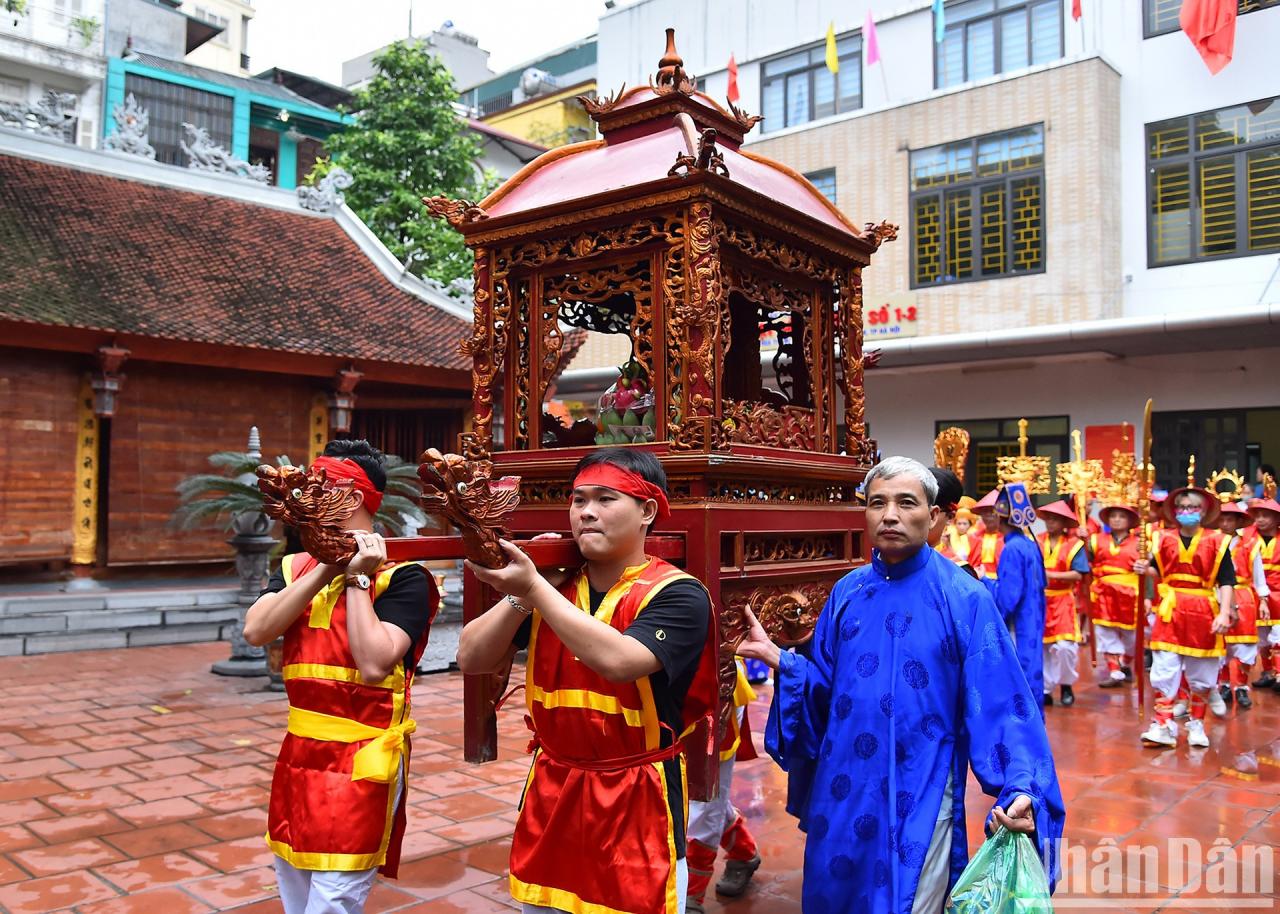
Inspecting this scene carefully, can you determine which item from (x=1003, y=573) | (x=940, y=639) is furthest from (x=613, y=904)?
(x=1003, y=573)

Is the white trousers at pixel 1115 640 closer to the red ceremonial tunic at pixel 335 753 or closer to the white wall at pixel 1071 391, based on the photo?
the white wall at pixel 1071 391

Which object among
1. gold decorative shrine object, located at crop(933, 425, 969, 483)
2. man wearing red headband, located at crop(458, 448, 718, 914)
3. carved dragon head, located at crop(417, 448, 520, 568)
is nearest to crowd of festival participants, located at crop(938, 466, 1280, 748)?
gold decorative shrine object, located at crop(933, 425, 969, 483)

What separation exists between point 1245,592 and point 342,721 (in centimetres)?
818

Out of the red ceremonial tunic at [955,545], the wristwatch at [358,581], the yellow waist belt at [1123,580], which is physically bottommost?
the yellow waist belt at [1123,580]

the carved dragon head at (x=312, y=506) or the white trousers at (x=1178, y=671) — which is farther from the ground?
the carved dragon head at (x=312, y=506)

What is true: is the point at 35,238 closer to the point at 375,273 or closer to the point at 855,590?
the point at 375,273

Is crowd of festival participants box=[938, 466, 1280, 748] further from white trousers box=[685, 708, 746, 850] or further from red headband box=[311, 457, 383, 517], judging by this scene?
red headband box=[311, 457, 383, 517]

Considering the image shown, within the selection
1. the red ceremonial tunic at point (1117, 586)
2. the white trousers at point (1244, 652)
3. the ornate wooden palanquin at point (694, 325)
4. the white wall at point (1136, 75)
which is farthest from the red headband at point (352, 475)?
the white wall at point (1136, 75)

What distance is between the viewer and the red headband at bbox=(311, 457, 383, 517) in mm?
2863

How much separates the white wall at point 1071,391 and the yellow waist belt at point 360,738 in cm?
1341

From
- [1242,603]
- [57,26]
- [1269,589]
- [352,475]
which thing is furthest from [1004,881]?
[57,26]

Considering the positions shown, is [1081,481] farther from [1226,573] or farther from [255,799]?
[255,799]

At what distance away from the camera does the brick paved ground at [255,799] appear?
162 inches

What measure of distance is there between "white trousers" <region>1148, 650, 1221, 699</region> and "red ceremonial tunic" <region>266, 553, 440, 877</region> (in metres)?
6.33
